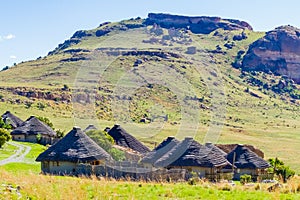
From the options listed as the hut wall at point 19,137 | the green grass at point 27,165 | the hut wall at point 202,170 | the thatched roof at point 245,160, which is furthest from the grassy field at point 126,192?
the hut wall at point 19,137

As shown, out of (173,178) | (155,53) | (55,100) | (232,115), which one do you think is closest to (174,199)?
(173,178)

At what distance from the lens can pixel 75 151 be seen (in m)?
33.1

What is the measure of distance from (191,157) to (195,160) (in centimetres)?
37

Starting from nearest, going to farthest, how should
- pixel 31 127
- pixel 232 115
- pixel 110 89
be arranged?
pixel 31 127
pixel 110 89
pixel 232 115

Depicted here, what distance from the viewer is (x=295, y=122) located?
465 feet

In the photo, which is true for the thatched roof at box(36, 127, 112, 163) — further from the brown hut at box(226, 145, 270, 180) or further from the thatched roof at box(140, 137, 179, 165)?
the brown hut at box(226, 145, 270, 180)

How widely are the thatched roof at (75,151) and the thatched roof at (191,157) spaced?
4.53 meters

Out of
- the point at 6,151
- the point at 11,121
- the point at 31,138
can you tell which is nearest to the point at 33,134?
the point at 31,138

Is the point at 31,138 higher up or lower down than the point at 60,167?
higher up

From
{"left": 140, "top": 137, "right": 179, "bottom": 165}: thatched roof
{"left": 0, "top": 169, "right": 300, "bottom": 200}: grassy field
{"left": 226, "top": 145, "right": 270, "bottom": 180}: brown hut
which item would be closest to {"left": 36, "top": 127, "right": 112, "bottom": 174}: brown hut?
{"left": 140, "top": 137, "right": 179, "bottom": 165}: thatched roof

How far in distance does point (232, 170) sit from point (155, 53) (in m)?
136

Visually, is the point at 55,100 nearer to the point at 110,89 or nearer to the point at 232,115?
the point at 110,89

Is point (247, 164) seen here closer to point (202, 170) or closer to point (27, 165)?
point (202, 170)

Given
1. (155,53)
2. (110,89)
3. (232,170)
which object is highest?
(155,53)
